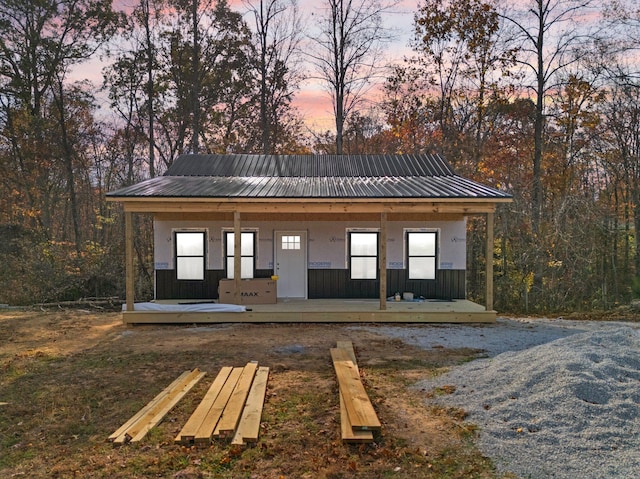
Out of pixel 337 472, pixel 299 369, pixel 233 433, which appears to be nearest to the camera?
pixel 337 472

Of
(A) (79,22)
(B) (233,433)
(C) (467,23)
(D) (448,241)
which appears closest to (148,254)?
(A) (79,22)

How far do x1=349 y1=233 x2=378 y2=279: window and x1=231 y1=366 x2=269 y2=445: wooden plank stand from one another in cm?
681

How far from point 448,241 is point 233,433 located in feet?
32.4

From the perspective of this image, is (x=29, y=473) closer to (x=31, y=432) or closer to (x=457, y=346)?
(x=31, y=432)

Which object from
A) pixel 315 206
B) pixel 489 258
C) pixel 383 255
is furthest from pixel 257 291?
pixel 489 258

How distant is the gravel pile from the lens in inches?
156

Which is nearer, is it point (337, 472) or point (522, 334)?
point (337, 472)

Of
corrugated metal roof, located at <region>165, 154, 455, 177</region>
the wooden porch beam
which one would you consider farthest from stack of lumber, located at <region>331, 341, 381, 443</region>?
corrugated metal roof, located at <region>165, 154, 455, 177</region>

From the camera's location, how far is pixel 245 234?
13.5 m

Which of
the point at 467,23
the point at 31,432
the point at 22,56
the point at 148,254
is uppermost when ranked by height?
the point at 467,23

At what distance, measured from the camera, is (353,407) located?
5.21 m

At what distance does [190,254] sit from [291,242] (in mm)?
2743

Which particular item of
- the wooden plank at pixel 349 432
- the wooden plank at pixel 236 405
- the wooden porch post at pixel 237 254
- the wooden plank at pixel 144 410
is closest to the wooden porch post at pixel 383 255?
the wooden porch post at pixel 237 254

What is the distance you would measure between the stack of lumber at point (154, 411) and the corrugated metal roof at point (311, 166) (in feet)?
28.8
